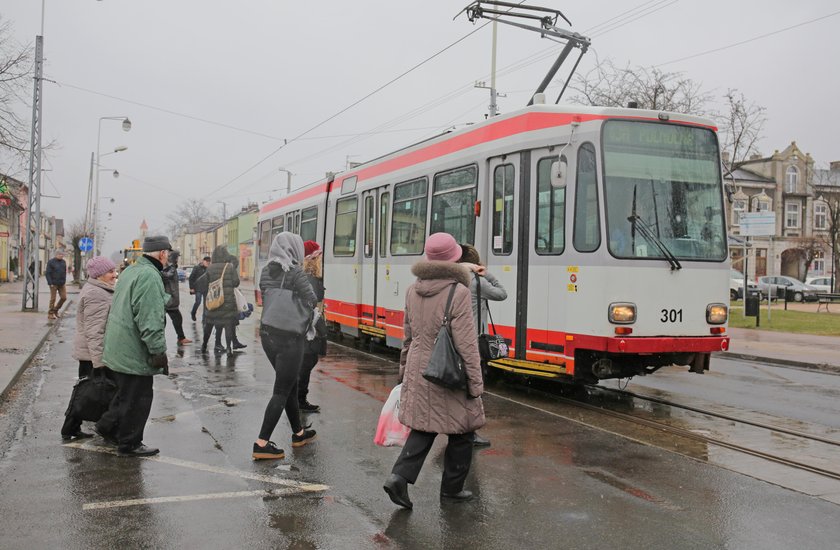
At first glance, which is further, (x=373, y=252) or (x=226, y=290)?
(x=373, y=252)

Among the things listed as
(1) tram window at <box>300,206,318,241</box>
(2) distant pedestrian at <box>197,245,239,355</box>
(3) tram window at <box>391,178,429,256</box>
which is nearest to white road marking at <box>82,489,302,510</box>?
(3) tram window at <box>391,178,429,256</box>

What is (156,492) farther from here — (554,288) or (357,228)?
(357,228)

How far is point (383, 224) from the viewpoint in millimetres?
13344

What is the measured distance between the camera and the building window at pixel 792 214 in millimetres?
66562

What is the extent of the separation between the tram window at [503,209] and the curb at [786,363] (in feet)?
26.8

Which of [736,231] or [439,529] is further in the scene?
[736,231]

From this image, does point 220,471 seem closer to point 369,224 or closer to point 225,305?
point 225,305

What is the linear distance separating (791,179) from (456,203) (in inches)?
2582

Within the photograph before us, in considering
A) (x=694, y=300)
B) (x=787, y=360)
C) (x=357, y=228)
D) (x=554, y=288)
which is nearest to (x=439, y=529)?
(x=554, y=288)

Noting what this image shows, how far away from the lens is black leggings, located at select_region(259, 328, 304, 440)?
6180 mm

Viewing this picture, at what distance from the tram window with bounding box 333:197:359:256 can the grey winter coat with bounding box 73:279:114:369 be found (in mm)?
7665

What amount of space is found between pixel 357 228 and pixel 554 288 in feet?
20.8

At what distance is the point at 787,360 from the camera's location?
15.0m

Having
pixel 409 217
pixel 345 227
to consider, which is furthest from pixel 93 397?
pixel 345 227
